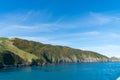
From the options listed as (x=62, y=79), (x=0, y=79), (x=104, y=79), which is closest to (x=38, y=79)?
(x=62, y=79)

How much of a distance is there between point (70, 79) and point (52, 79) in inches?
316

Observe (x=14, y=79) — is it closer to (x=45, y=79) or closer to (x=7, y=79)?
(x=7, y=79)

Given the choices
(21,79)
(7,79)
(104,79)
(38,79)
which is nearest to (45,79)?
(38,79)

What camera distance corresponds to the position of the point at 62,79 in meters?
107

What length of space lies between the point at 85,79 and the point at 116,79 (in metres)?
13.7

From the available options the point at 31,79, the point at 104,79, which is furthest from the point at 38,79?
the point at 104,79

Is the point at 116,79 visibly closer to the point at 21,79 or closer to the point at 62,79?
the point at 62,79

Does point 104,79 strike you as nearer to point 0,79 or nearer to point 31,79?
point 31,79

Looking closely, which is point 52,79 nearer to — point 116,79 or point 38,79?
point 38,79

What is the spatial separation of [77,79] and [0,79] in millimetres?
35532

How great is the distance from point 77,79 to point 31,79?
20611 millimetres

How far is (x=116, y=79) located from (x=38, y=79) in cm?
3470

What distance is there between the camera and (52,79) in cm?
10838

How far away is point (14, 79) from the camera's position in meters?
110
